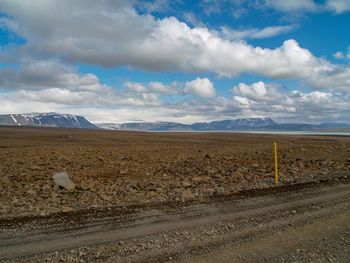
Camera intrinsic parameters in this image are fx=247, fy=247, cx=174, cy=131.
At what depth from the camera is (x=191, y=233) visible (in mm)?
5914

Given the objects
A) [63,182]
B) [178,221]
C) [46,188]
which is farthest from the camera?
[63,182]

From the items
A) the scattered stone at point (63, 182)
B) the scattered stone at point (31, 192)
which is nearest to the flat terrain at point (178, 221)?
the scattered stone at point (31, 192)

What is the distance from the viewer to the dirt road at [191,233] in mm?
4891

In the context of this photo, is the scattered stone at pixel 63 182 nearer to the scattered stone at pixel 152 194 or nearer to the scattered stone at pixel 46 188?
the scattered stone at pixel 46 188

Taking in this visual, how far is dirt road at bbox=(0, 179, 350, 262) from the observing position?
4891 millimetres

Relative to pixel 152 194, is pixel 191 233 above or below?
above

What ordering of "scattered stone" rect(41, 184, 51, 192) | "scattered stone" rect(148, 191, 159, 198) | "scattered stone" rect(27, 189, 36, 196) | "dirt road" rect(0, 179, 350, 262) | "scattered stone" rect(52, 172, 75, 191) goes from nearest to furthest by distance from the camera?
"dirt road" rect(0, 179, 350, 262)
"scattered stone" rect(148, 191, 159, 198)
"scattered stone" rect(27, 189, 36, 196)
"scattered stone" rect(41, 184, 51, 192)
"scattered stone" rect(52, 172, 75, 191)

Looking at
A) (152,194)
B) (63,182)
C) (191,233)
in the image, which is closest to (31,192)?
(63,182)

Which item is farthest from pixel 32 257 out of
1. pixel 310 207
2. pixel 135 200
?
pixel 310 207

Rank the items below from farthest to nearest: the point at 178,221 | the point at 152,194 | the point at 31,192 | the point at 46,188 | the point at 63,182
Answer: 1. the point at 63,182
2. the point at 46,188
3. the point at 31,192
4. the point at 152,194
5. the point at 178,221

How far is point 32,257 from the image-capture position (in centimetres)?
486

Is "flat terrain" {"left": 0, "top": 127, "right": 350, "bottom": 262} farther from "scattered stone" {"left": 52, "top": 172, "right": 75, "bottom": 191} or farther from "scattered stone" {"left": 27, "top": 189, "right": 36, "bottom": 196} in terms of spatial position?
"scattered stone" {"left": 52, "top": 172, "right": 75, "bottom": 191}

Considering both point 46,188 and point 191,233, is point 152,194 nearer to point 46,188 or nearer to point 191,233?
point 191,233

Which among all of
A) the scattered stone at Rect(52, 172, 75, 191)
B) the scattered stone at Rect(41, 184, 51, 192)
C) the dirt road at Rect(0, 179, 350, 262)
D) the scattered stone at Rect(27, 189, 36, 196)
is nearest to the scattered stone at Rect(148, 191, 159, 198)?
the dirt road at Rect(0, 179, 350, 262)
